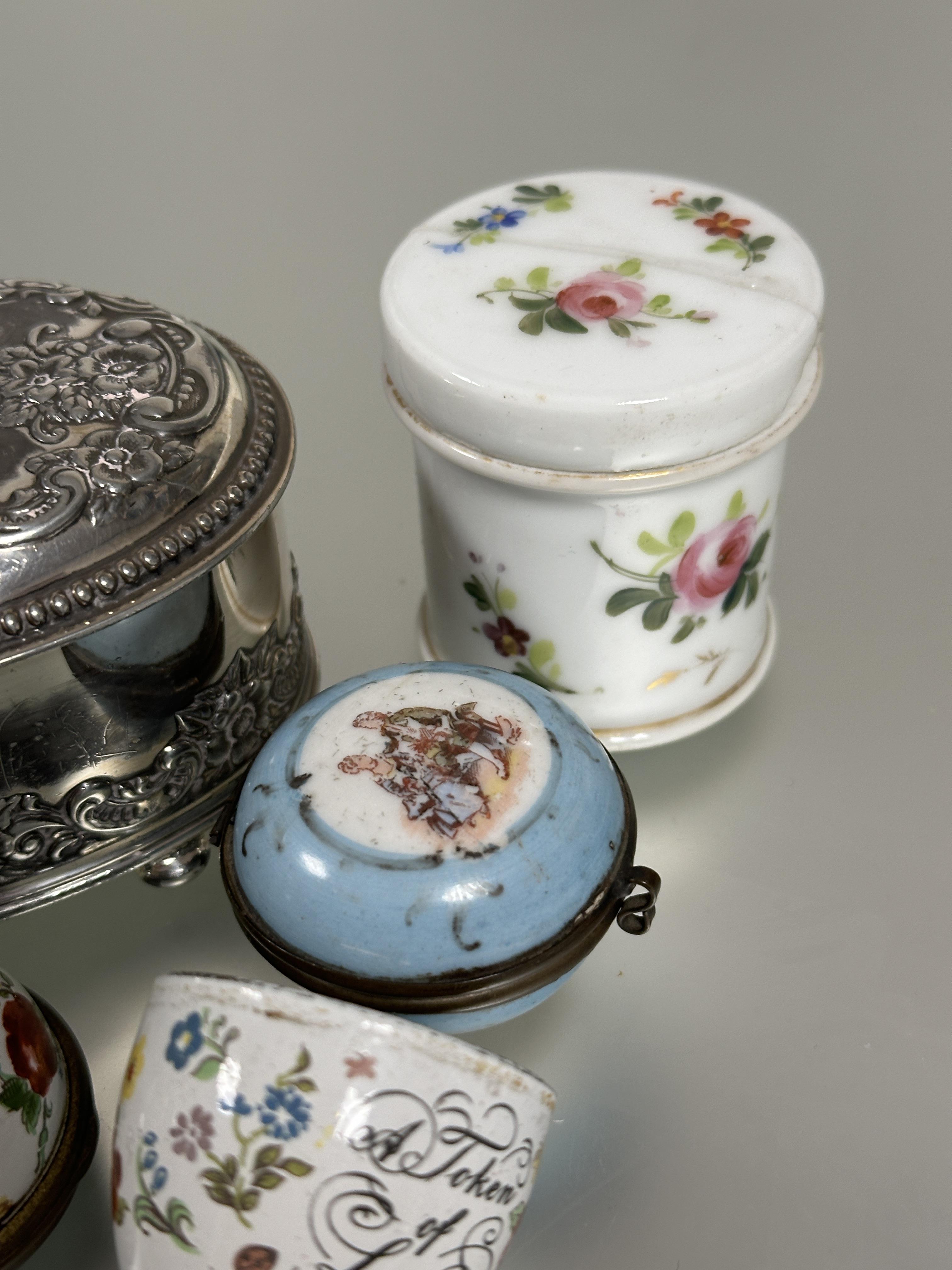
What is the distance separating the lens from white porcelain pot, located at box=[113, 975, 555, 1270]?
0.69 metres

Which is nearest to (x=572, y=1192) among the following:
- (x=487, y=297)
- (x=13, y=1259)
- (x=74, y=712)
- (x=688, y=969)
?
(x=688, y=969)

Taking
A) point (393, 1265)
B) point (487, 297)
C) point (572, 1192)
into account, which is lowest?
point (572, 1192)

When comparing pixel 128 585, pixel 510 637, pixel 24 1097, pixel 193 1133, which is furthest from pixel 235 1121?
pixel 510 637

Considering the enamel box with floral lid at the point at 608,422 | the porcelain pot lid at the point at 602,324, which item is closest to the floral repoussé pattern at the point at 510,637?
the enamel box with floral lid at the point at 608,422

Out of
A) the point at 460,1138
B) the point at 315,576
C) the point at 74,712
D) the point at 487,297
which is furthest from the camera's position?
the point at 315,576

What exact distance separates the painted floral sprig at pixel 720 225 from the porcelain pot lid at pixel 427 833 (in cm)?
38

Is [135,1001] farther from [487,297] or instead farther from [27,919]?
[487,297]

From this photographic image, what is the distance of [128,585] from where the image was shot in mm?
837

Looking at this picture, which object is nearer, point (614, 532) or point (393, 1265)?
point (393, 1265)

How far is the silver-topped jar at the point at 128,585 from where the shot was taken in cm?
83

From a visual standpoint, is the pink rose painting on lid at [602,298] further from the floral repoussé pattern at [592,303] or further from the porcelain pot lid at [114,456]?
the porcelain pot lid at [114,456]

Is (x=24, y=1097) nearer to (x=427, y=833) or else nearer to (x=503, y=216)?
(x=427, y=833)

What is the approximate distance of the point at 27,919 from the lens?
1046 millimetres

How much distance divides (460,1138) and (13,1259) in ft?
0.93
